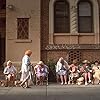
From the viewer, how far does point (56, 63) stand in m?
18.6

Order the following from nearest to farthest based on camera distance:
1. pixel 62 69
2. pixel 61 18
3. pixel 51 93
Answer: pixel 51 93
pixel 62 69
pixel 61 18

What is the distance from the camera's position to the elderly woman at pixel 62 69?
1759cm

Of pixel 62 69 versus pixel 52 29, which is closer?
pixel 62 69

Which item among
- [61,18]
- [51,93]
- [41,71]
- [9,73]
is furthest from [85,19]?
[51,93]

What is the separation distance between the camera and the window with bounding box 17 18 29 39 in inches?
756

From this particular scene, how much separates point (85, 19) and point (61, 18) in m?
1.30

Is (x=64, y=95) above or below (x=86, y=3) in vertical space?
below

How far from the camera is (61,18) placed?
19.7 metres

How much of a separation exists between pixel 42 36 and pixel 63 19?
4.89 feet

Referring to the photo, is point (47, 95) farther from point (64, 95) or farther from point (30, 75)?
point (30, 75)

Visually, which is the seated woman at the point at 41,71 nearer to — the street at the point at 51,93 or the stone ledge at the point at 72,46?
the street at the point at 51,93

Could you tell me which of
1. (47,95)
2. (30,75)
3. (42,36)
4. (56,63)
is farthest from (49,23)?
(47,95)

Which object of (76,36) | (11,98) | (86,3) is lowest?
(11,98)

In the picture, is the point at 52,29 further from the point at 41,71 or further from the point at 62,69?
the point at 41,71
